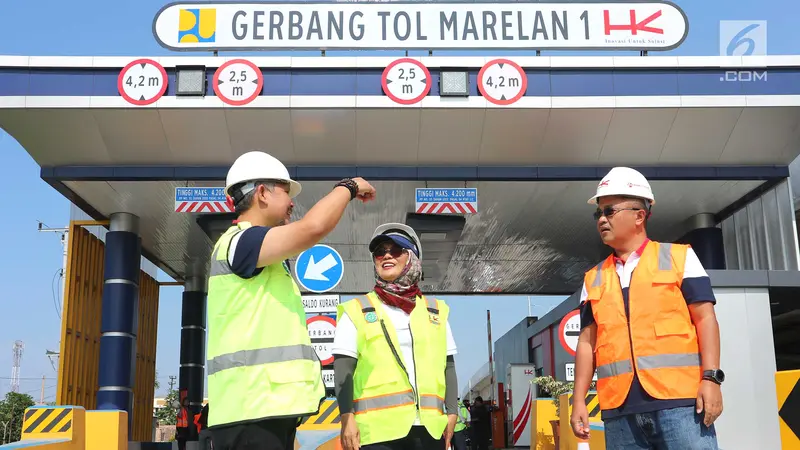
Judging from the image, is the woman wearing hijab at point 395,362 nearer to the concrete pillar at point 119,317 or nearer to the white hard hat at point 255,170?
the white hard hat at point 255,170

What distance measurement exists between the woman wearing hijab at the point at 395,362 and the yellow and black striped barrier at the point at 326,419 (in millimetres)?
8679

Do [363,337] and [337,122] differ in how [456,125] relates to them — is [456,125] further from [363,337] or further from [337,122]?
[363,337]

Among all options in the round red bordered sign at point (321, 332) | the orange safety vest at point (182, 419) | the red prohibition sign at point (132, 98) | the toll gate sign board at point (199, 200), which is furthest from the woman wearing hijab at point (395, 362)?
the orange safety vest at point (182, 419)

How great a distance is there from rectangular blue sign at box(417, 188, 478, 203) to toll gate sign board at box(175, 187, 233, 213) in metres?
3.52

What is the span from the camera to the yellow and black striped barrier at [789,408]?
357 centimetres

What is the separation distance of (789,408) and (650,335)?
667 millimetres

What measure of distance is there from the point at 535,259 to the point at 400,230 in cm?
1869

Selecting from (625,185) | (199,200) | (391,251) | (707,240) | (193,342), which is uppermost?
(199,200)

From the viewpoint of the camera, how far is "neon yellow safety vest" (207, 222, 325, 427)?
311cm

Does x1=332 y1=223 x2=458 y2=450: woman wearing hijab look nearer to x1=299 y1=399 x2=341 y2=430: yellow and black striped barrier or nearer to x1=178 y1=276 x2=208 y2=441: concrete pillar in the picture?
x1=299 y1=399 x2=341 y2=430: yellow and black striped barrier

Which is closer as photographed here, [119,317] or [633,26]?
[633,26]

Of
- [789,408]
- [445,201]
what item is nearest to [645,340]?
[789,408]

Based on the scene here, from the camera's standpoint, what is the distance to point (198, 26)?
1530cm

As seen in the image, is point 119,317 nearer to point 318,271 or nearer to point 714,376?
point 318,271
